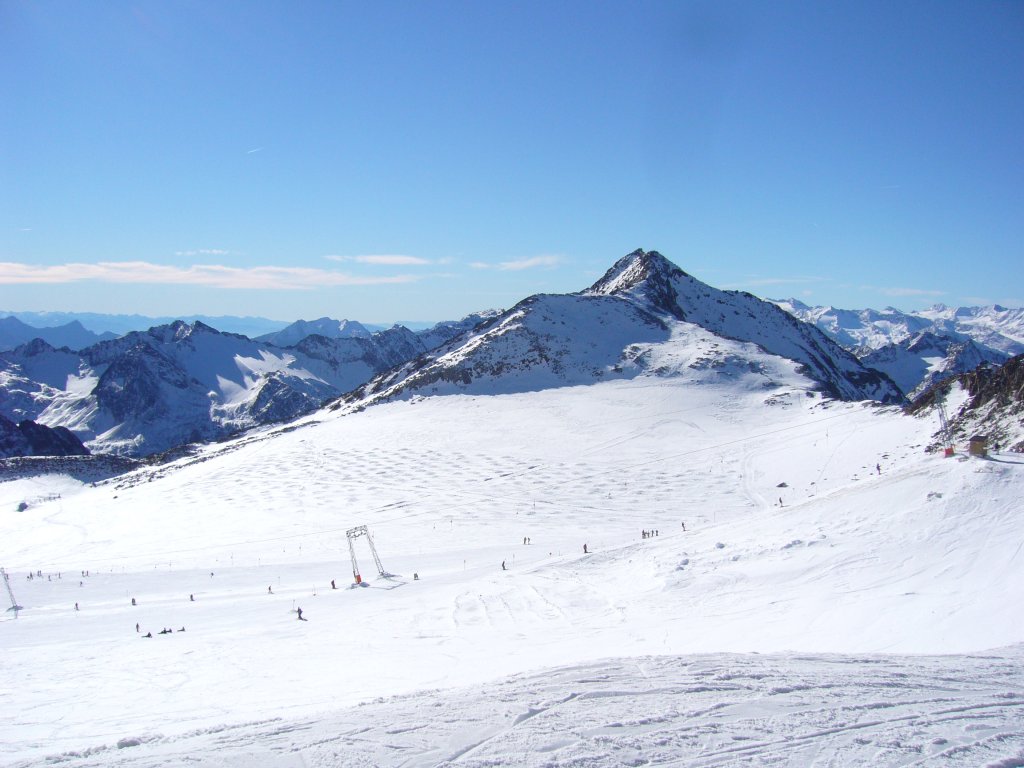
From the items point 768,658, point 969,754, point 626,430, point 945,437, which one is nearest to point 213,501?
point 626,430

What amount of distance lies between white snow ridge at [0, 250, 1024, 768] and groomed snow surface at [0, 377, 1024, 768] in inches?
3.9

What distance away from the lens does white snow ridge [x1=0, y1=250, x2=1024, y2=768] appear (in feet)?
29.9

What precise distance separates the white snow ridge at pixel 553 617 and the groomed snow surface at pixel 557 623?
0.10 m

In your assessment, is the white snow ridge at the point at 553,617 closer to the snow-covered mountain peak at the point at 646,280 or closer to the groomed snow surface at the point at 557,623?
the groomed snow surface at the point at 557,623

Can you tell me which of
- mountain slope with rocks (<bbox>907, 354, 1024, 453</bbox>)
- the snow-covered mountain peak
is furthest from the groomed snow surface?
the snow-covered mountain peak

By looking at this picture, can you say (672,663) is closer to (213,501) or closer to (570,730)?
(570,730)

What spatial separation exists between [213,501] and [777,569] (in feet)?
145

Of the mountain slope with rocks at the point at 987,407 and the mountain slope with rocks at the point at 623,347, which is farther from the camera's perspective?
the mountain slope with rocks at the point at 623,347

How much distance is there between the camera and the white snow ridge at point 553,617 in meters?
9.11

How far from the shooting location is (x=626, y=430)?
57.6 m

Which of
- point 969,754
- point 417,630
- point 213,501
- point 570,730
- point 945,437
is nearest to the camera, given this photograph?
point 969,754

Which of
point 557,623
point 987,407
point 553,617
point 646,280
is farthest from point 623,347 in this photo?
point 557,623

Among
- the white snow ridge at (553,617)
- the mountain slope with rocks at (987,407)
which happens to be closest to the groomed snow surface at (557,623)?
the white snow ridge at (553,617)

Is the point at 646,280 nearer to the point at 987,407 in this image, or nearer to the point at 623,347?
the point at 623,347
